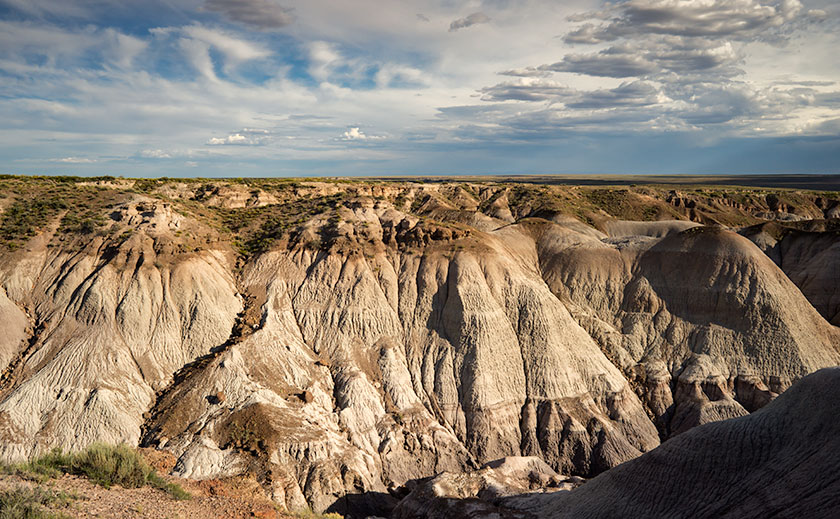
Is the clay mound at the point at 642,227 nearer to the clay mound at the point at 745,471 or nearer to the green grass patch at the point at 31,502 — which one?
the clay mound at the point at 745,471

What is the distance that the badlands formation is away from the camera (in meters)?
26.3

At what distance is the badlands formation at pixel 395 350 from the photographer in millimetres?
26281

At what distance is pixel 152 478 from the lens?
16641mm

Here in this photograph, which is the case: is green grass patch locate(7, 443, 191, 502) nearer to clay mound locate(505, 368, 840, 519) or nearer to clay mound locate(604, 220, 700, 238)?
clay mound locate(505, 368, 840, 519)

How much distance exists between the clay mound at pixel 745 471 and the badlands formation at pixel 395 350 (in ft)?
0.41

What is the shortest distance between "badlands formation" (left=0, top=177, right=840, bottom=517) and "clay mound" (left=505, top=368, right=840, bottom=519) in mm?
126

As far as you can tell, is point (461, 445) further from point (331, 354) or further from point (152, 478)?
point (152, 478)

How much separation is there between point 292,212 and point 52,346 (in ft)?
75.5

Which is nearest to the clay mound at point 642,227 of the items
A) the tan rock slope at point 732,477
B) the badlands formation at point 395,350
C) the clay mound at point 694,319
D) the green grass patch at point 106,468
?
the badlands formation at point 395,350

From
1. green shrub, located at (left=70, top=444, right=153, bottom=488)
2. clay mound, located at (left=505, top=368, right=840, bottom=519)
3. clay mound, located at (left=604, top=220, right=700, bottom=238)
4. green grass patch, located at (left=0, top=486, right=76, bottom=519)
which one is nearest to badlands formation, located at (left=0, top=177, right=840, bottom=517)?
clay mound, located at (left=505, top=368, right=840, bottom=519)

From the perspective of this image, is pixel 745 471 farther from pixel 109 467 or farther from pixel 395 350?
pixel 395 350

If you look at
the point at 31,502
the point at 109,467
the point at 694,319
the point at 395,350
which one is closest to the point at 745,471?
the point at 109,467

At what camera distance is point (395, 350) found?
37.2 metres

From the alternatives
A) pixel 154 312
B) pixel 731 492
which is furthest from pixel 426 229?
pixel 731 492
